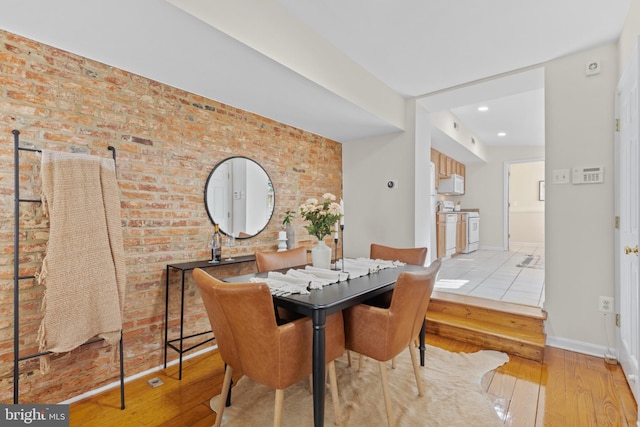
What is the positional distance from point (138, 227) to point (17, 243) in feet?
2.10

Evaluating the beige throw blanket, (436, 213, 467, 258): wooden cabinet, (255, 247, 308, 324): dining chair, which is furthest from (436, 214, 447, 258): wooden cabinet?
the beige throw blanket

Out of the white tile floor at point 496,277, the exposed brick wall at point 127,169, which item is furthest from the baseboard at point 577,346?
the exposed brick wall at point 127,169

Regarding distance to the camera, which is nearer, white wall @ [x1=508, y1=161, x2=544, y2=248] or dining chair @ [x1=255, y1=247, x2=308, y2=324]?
dining chair @ [x1=255, y1=247, x2=308, y2=324]

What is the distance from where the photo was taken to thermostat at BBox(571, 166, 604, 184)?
2.43 metres

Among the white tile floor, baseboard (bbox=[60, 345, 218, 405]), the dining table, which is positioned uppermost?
the dining table

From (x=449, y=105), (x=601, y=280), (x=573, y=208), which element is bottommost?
(x=601, y=280)

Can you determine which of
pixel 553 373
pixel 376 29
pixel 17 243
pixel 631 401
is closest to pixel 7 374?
pixel 17 243

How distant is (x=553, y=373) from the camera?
7.25 feet

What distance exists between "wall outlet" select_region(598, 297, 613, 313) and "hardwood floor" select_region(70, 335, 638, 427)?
378mm

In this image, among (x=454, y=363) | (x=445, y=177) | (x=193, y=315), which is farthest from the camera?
(x=445, y=177)

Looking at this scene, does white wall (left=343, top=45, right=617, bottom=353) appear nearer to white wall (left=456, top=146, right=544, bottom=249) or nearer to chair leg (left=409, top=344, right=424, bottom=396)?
chair leg (left=409, top=344, right=424, bottom=396)

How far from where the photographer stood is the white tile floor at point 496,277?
3.32 metres

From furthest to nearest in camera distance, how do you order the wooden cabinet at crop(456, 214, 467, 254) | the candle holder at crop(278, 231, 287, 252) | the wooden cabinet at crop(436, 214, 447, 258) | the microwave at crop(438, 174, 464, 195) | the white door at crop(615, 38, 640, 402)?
the microwave at crop(438, 174, 464, 195), the wooden cabinet at crop(456, 214, 467, 254), the wooden cabinet at crop(436, 214, 447, 258), the candle holder at crop(278, 231, 287, 252), the white door at crop(615, 38, 640, 402)

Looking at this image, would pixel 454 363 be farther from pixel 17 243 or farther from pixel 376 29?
pixel 17 243
